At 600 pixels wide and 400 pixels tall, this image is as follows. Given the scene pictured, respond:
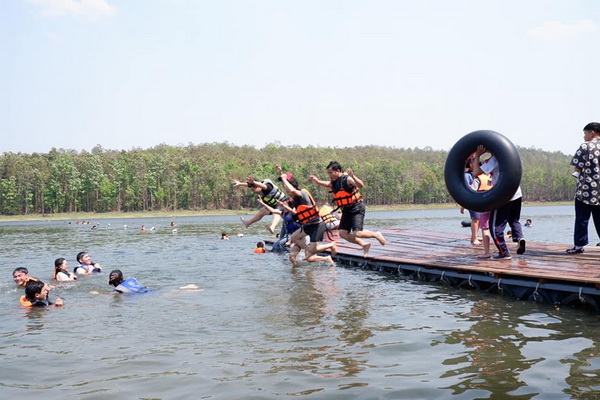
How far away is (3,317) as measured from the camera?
9180 millimetres

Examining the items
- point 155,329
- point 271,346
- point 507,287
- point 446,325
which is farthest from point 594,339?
point 155,329

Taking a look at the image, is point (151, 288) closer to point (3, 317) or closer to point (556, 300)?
point (3, 317)

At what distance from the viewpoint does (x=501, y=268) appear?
9.54 m

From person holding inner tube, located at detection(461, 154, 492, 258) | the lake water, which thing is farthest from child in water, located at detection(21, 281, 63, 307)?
person holding inner tube, located at detection(461, 154, 492, 258)

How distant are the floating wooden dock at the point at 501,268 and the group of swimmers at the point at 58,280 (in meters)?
5.38

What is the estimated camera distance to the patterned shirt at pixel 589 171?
30.9ft

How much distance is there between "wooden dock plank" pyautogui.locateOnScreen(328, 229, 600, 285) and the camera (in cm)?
875

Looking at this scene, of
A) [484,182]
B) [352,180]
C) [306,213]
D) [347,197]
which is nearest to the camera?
[352,180]

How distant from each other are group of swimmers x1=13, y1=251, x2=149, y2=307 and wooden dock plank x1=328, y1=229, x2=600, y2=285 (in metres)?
5.45

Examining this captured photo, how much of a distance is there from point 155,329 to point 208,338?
3.33 ft

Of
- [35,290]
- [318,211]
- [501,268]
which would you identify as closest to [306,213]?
[318,211]

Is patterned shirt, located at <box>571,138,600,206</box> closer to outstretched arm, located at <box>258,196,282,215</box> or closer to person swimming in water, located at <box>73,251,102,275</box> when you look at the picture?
outstretched arm, located at <box>258,196,282,215</box>

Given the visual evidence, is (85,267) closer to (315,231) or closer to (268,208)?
(268,208)

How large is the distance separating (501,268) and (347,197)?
10.6 ft
